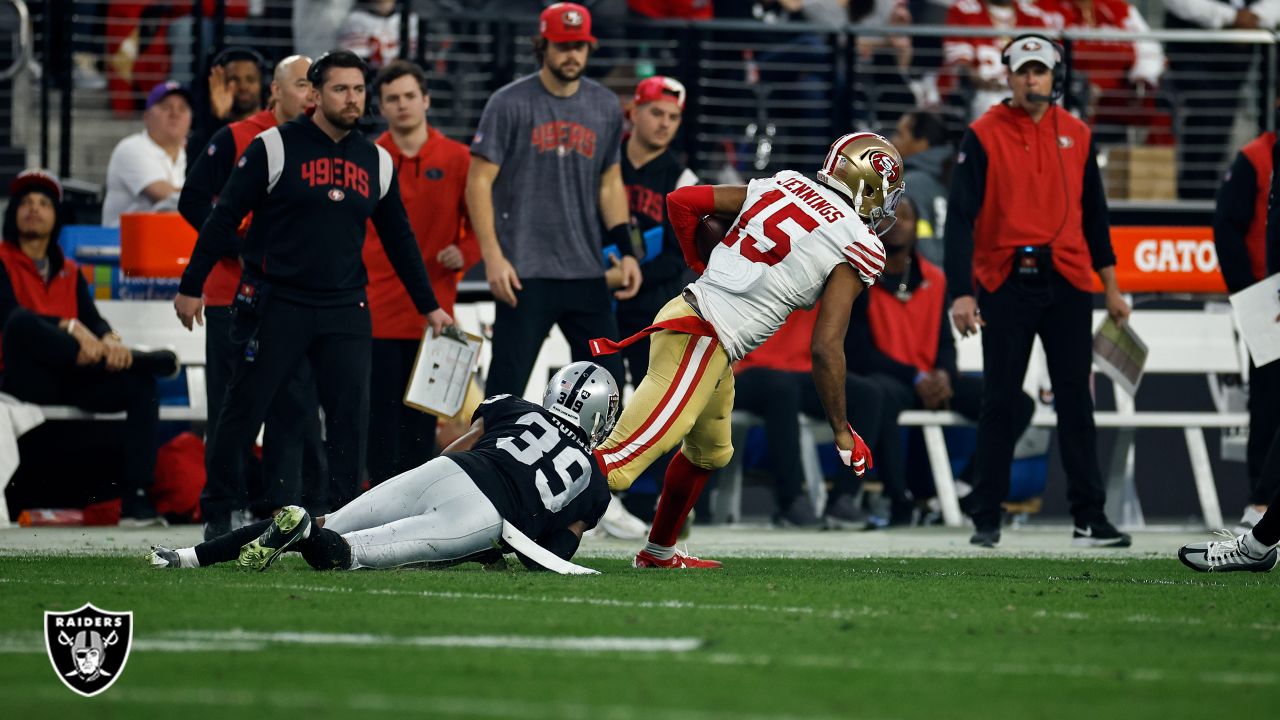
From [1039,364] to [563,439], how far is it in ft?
19.7

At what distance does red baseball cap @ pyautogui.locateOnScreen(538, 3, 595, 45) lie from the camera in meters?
9.34

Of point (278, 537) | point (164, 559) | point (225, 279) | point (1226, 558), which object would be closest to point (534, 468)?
point (278, 537)

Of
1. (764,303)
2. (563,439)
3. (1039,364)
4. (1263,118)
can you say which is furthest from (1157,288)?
(563,439)

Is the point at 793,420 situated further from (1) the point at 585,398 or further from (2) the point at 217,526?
(1) the point at 585,398

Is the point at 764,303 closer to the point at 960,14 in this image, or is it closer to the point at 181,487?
the point at 181,487

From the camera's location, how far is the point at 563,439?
22.5 ft

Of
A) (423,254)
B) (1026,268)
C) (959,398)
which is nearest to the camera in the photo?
(1026,268)

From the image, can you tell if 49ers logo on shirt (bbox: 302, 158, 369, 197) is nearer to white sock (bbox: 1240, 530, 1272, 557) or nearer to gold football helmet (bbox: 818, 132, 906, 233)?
gold football helmet (bbox: 818, 132, 906, 233)

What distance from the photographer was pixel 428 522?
647cm

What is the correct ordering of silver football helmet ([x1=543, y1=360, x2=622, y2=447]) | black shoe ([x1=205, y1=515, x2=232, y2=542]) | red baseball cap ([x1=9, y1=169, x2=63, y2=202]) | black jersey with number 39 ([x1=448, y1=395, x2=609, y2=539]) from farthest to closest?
red baseball cap ([x1=9, y1=169, x2=63, y2=202]) < black shoe ([x1=205, y1=515, x2=232, y2=542]) < silver football helmet ([x1=543, y1=360, x2=622, y2=447]) < black jersey with number 39 ([x1=448, y1=395, x2=609, y2=539])

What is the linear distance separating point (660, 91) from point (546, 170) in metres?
1.17

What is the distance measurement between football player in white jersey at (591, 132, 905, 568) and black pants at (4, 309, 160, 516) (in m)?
3.84

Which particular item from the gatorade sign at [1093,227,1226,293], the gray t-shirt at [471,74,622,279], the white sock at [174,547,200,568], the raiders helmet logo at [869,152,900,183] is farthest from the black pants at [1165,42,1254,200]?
the white sock at [174,547,200,568]

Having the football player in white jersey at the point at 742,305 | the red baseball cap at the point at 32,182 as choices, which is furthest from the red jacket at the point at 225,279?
the football player in white jersey at the point at 742,305
